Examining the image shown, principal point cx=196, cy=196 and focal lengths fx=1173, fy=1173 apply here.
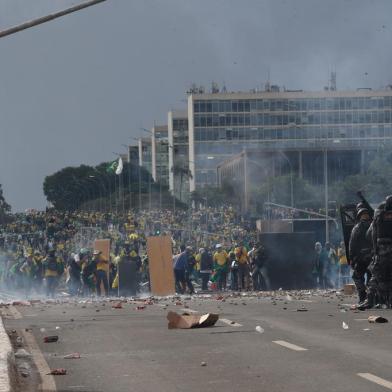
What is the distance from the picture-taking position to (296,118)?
600 ft

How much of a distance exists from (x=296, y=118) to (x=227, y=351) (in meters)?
170

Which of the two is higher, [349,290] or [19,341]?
[349,290]

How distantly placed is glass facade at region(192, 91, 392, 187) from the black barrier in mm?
109461

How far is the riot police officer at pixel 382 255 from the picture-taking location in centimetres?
2133

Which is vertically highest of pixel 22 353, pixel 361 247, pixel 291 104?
pixel 291 104

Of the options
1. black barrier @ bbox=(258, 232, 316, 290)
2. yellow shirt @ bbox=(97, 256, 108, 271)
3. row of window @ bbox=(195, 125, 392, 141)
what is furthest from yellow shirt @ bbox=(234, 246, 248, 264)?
row of window @ bbox=(195, 125, 392, 141)

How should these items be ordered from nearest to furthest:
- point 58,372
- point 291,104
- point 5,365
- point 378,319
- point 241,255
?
point 5,365
point 58,372
point 378,319
point 241,255
point 291,104

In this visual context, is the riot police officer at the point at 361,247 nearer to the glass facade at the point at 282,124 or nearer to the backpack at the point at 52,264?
the backpack at the point at 52,264

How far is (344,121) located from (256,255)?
115160mm

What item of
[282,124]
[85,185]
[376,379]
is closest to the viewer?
[376,379]

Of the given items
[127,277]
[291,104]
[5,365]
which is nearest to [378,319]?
[5,365]

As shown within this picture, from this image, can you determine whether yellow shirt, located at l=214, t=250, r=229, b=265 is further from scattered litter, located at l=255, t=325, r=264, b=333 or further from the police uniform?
scattered litter, located at l=255, t=325, r=264, b=333

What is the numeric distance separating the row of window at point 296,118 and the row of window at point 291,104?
Result: 1016 mm

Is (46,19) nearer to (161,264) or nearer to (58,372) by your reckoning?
(58,372)
